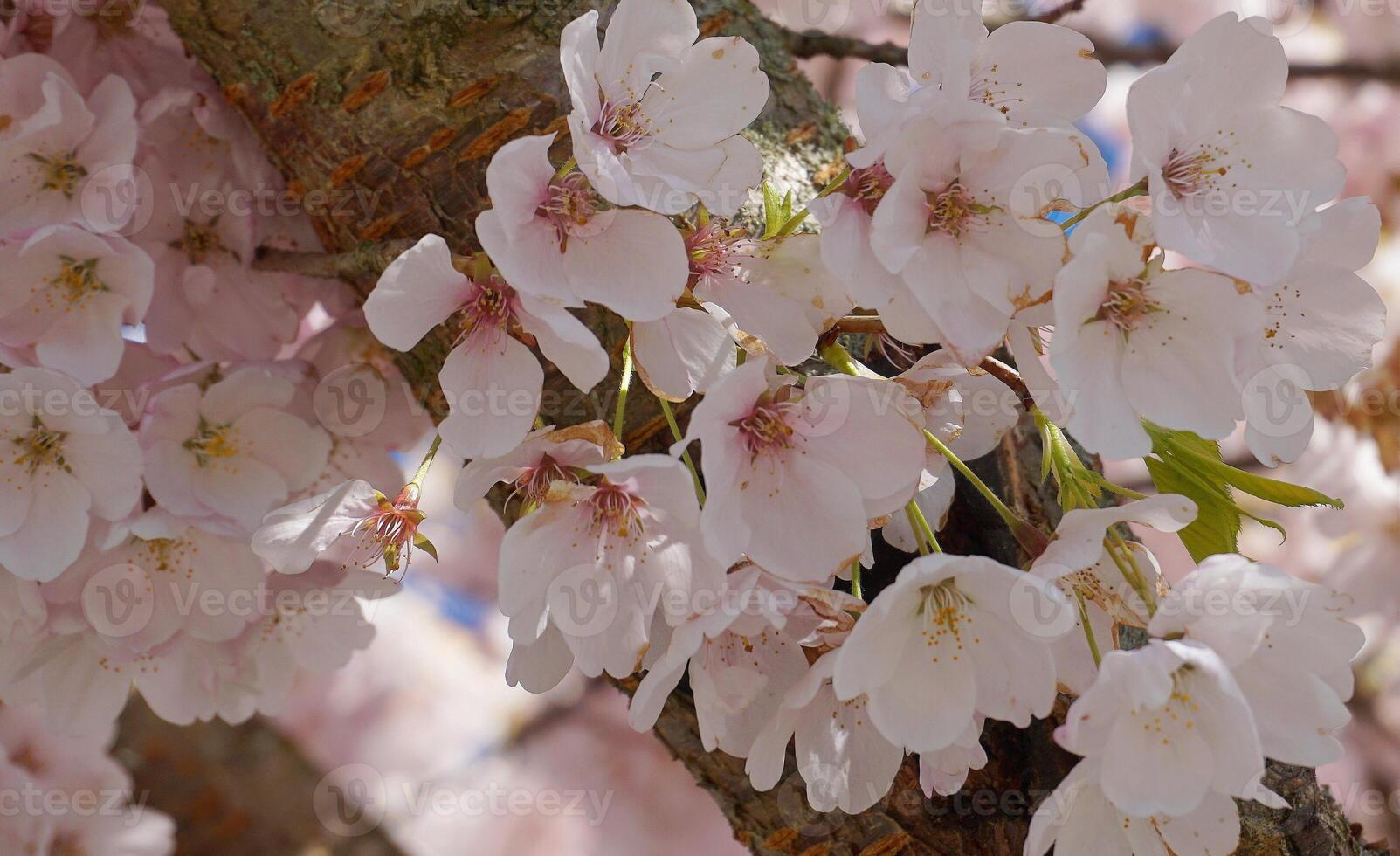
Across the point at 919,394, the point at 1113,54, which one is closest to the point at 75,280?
the point at 919,394

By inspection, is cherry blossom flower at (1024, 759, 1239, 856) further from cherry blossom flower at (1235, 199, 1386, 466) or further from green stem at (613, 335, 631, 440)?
green stem at (613, 335, 631, 440)

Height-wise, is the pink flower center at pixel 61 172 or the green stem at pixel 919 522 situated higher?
the pink flower center at pixel 61 172

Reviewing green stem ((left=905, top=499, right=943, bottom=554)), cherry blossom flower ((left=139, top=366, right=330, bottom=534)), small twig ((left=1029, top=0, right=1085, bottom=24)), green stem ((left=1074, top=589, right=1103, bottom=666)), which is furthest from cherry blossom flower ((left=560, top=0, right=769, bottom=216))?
small twig ((left=1029, top=0, right=1085, bottom=24))

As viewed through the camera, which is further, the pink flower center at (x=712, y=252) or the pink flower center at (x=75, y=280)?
the pink flower center at (x=75, y=280)

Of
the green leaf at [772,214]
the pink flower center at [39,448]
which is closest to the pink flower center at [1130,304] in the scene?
the green leaf at [772,214]

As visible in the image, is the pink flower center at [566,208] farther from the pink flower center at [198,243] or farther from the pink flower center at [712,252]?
the pink flower center at [198,243]

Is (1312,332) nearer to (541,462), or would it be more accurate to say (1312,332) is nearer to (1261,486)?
(1261,486)
